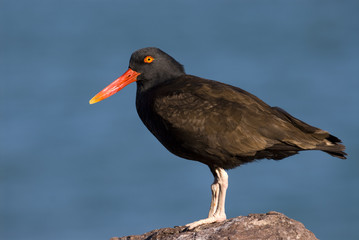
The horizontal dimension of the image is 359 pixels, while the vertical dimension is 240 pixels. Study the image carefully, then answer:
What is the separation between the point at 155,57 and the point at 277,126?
2.56 m

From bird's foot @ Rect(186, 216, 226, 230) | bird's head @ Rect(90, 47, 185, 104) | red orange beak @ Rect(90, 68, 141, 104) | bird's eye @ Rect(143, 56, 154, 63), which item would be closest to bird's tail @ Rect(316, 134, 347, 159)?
bird's foot @ Rect(186, 216, 226, 230)

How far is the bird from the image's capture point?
7.43m

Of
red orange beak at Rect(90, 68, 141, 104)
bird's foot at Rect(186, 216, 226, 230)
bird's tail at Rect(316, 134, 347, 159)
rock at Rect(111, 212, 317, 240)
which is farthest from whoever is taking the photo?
red orange beak at Rect(90, 68, 141, 104)

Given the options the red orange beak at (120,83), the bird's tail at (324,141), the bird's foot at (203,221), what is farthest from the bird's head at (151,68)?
the bird's foot at (203,221)

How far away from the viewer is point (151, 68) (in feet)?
28.9

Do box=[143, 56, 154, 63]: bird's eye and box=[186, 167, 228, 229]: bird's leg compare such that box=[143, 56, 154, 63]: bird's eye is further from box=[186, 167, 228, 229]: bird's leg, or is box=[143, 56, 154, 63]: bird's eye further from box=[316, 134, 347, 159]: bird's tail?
box=[316, 134, 347, 159]: bird's tail

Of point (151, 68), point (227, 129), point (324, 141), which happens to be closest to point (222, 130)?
point (227, 129)

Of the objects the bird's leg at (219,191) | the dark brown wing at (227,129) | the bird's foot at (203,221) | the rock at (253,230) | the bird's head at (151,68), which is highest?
the bird's head at (151,68)

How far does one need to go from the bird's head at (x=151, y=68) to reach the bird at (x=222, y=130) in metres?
0.73

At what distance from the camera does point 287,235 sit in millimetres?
6414

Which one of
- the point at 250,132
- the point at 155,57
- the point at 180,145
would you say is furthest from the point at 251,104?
the point at 155,57

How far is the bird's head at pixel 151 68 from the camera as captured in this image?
8.77m

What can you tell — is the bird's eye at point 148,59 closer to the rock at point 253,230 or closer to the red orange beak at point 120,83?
the red orange beak at point 120,83

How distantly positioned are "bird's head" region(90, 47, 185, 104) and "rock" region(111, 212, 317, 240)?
9.33 feet
